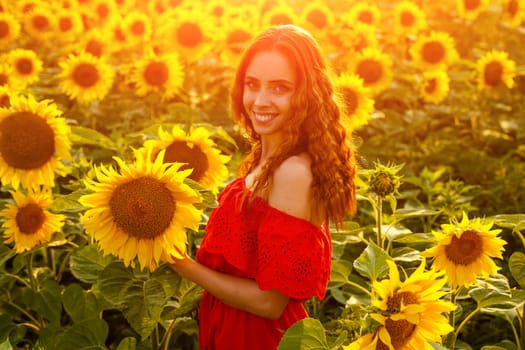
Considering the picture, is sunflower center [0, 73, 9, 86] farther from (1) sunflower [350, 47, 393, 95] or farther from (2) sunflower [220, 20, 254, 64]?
(1) sunflower [350, 47, 393, 95]

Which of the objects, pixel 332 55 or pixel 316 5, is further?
pixel 316 5

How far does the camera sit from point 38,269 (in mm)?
2750

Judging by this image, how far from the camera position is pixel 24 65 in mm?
4219

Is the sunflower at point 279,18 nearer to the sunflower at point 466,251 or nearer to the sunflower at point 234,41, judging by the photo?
the sunflower at point 234,41

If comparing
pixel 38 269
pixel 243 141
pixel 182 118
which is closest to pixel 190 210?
pixel 38 269

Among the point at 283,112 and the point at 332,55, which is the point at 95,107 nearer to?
the point at 332,55

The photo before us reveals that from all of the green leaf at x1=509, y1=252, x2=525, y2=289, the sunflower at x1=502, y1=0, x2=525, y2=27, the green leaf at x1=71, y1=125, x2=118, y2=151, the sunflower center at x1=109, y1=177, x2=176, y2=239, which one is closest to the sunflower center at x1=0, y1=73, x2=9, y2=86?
the green leaf at x1=71, y1=125, x2=118, y2=151

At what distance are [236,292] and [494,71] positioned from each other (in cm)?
347

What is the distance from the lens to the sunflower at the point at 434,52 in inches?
194

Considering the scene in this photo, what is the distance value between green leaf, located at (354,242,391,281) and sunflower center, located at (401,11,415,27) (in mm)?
3947

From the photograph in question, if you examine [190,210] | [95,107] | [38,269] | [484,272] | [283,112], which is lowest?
[38,269]

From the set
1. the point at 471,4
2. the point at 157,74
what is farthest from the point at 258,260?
the point at 471,4

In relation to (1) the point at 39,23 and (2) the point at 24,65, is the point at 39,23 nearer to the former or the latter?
(1) the point at 39,23

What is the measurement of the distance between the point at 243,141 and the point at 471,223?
217cm
